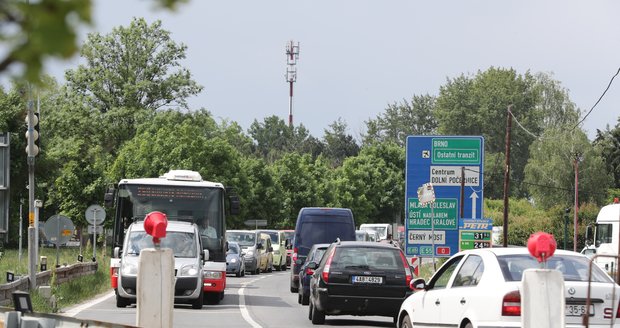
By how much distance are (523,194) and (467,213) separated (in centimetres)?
7835

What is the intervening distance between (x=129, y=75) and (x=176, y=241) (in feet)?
201

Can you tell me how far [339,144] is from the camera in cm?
16525

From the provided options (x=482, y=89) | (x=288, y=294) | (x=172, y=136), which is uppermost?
(x=482, y=89)

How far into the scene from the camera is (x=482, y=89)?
136 m

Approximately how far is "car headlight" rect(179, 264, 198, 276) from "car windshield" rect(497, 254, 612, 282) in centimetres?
1226

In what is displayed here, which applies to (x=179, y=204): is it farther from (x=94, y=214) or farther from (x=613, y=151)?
(x=613, y=151)

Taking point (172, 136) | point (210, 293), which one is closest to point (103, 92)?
point (172, 136)

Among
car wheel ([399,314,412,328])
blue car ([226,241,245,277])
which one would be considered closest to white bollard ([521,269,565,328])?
car wheel ([399,314,412,328])

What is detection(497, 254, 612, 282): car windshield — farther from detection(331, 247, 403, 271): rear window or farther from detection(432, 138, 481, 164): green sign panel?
detection(432, 138, 481, 164): green sign panel

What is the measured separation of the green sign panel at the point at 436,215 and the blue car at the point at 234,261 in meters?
13.9

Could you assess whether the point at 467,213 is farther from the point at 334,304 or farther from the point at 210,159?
the point at 334,304

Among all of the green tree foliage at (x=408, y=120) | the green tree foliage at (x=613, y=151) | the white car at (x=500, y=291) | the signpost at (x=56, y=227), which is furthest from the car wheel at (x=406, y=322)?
the green tree foliage at (x=408, y=120)

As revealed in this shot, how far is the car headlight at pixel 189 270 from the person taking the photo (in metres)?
23.7

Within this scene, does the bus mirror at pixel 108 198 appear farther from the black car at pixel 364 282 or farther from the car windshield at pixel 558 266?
the car windshield at pixel 558 266
